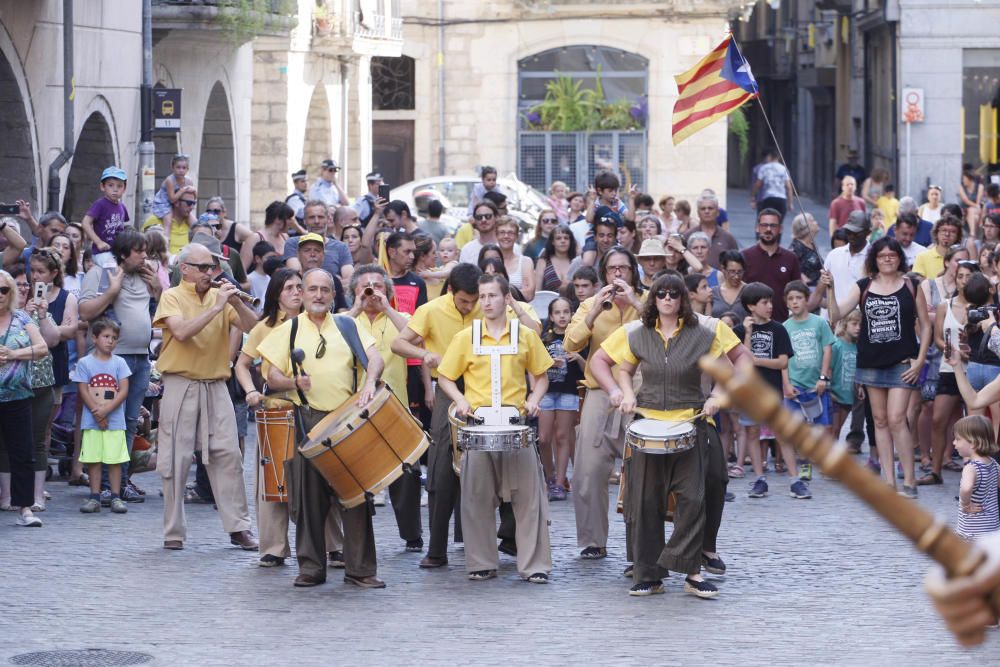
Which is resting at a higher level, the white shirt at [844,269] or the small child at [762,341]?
the white shirt at [844,269]

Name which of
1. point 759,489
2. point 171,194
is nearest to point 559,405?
point 759,489

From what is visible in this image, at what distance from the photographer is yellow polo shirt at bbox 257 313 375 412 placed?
9641 mm

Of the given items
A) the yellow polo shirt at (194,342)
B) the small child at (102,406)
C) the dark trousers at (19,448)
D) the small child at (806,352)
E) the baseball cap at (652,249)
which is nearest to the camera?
the yellow polo shirt at (194,342)

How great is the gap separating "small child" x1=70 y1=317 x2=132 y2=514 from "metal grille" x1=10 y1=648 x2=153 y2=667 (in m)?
3.79

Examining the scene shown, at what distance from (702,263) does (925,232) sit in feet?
16.8

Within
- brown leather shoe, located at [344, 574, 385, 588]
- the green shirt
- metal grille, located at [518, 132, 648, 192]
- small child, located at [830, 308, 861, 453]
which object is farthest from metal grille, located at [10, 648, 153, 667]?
metal grille, located at [518, 132, 648, 192]

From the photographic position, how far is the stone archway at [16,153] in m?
17.5

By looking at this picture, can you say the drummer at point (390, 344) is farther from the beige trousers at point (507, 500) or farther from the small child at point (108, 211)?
the small child at point (108, 211)

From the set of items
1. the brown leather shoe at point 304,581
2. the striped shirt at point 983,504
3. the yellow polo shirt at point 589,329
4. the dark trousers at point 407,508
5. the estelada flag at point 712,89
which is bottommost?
the brown leather shoe at point 304,581

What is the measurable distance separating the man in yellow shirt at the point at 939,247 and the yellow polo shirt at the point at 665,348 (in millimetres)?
5597

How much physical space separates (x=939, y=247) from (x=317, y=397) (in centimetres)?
707

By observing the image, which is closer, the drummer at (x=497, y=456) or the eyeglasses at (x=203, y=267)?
the drummer at (x=497, y=456)

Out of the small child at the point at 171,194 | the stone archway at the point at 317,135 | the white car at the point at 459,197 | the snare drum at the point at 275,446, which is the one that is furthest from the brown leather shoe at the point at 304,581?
the stone archway at the point at 317,135

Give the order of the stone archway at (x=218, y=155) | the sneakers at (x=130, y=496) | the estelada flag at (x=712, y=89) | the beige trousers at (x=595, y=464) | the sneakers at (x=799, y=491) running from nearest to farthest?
the beige trousers at (x=595, y=464) < the sneakers at (x=130, y=496) < the sneakers at (x=799, y=491) < the estelada flag at (x=712, y=89) < the stone archway at (x=218, y=155)
